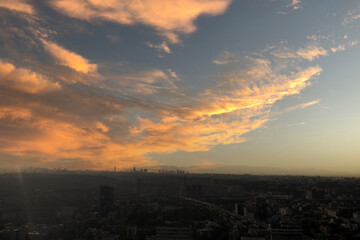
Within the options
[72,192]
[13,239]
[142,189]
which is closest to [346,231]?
[13,239]

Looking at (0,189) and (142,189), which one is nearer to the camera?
(0,189)

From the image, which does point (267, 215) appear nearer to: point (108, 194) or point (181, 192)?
point (108, 194)

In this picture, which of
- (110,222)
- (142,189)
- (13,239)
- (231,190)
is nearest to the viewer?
(13,239)

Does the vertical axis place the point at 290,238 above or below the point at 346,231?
above

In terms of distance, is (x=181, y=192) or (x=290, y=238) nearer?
(x=290, y=238)

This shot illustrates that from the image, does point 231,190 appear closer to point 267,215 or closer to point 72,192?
point 267,215

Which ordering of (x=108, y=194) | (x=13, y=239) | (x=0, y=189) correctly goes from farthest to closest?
(x=0, y=189), (x=108, y=194), (x=13, y=239)

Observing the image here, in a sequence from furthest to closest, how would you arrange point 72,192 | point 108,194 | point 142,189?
point 142,189 → point 72,192 → point 108,194

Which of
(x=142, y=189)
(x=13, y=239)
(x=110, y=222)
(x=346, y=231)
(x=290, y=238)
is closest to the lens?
(x=290, y=238)

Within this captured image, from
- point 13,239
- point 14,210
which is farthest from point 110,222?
point 14,210
